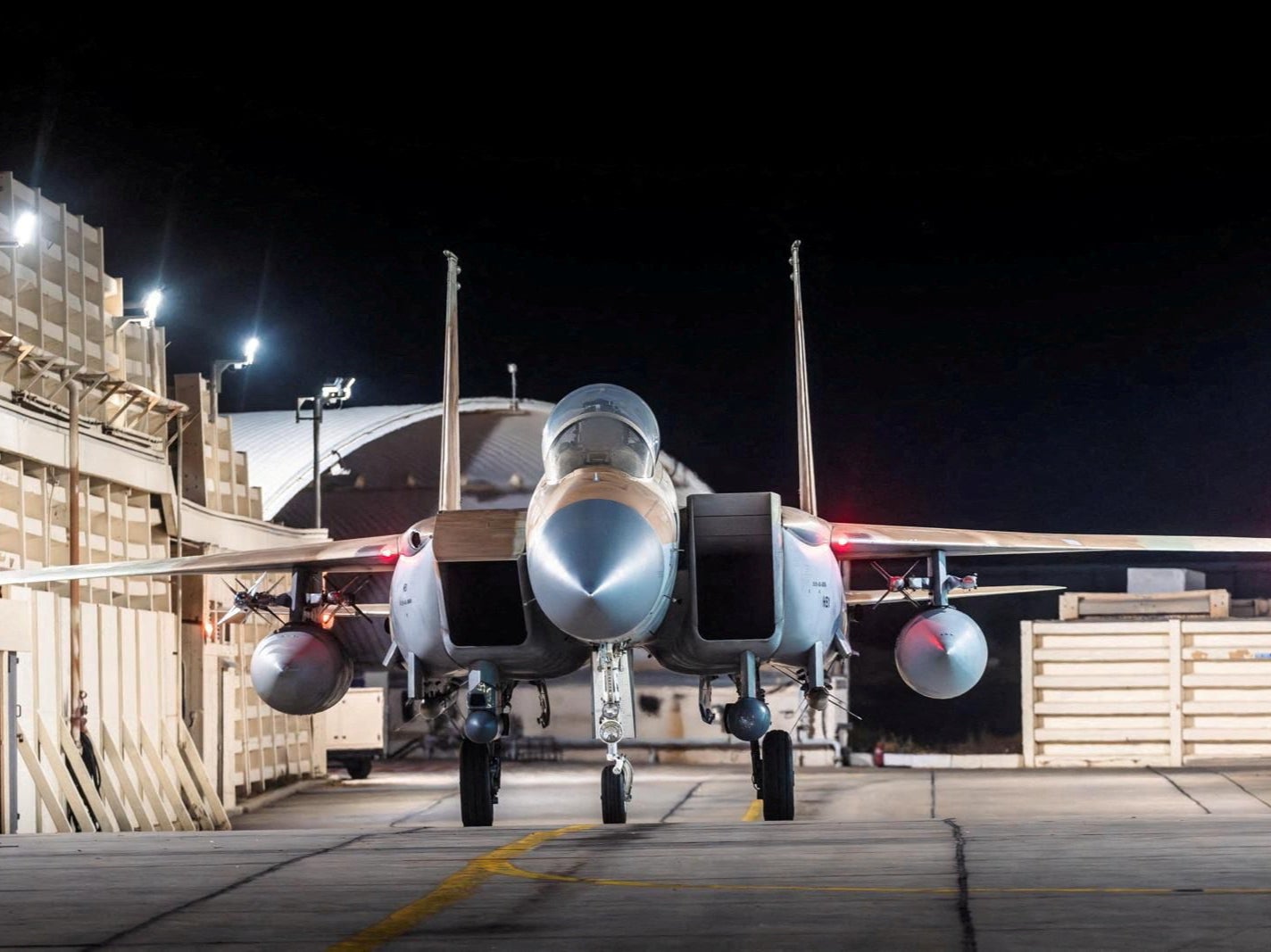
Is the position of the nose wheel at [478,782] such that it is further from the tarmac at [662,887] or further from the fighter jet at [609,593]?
the tarmac at [662,887]

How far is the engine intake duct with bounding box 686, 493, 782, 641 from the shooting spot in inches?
564

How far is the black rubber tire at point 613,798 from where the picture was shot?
14719mm

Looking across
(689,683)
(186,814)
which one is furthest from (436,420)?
(186,814)

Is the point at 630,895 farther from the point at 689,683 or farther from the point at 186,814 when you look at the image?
the point at 689,683

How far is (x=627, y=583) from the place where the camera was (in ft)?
40.7

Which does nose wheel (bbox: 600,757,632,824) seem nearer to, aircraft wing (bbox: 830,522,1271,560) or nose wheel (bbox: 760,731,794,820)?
nose wheel (bbox: 760,731,794,820)

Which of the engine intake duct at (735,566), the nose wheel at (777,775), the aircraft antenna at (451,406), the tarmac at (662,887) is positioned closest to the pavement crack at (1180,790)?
the nose wheel at (777,775)

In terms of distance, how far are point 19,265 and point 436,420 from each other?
790 inches

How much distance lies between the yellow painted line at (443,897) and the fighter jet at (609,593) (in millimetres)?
2205

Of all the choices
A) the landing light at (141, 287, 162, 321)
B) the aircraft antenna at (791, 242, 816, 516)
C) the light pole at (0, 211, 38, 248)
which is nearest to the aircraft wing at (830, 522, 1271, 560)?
the aircraft antenna at (791, 242, 816, 516)

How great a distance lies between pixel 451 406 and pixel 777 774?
490 centimetres

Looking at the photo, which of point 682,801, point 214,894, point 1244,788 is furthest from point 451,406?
point 1244,788

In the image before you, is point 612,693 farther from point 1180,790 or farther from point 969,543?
point 1180,790

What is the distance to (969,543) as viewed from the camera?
16.5m
